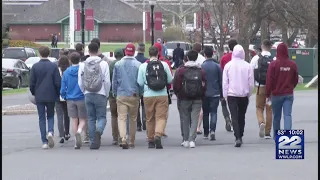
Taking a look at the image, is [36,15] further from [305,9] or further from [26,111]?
[26,111]

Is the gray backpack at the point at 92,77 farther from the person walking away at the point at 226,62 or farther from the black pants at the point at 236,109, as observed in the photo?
the person walking away at the point at 226,62

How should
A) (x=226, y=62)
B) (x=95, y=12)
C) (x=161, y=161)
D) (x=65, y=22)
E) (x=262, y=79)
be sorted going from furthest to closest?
(x=65, y=22) < (x=95, y=12) < (x=226, y=62) < (x=262, y=79) < (x=161, y=161)

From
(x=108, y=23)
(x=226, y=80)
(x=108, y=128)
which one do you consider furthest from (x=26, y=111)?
(x=108, y=23)

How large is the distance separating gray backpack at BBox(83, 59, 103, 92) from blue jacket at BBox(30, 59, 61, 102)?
71 centimetres

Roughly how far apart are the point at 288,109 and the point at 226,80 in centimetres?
117

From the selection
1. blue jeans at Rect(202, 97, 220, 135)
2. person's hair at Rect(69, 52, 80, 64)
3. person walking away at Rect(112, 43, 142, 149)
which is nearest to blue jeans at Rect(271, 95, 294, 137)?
blue jeans at Rect(202, 97, 220, 135)

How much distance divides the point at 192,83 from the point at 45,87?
257 centimetres

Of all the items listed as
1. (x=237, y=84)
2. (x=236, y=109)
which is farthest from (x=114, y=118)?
(x=237, y=84)

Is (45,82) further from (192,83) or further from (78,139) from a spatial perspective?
(192,83)

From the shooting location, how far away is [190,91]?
13.6 meters

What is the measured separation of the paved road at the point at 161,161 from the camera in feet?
35.6

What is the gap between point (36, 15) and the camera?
306 ft

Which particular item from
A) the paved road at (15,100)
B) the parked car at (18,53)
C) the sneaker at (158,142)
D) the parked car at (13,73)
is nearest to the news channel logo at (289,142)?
the sneaker at (158,142)

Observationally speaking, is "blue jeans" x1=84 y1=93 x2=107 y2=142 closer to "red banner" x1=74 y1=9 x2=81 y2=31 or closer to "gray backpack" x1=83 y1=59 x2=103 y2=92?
"gray backpack" x1=83 y1=59 x2=103 y2=92
